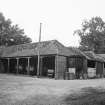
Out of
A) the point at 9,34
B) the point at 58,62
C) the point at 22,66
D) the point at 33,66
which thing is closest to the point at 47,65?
the point at 33,66

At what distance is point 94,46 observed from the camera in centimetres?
6531

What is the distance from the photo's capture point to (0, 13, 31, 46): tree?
54.6 m

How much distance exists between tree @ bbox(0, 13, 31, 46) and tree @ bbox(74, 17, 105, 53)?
2086 cm

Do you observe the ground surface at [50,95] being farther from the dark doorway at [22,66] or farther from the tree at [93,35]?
the tree at [93,35]

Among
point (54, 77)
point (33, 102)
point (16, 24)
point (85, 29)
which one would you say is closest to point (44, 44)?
point (54, 77)

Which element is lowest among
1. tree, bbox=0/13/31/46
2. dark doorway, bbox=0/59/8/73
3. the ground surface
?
the ground surface

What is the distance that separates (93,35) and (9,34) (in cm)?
2930

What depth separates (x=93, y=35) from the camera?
65.9 metres

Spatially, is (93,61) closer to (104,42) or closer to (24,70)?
(24,70)

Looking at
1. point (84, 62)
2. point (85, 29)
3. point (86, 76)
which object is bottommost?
point (86, 76)

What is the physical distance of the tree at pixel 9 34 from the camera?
5458 centimetres

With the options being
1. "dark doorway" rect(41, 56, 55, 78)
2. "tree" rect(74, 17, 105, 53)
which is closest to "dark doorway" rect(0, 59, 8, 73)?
"dark doorway" rect(41, 56, 55, 78)

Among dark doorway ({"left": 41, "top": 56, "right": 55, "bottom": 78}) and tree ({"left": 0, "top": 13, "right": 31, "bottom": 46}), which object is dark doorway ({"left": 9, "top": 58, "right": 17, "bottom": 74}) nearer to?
dark doorway ({"left": 41, "top": 56, "right": 55, "bottom": 78})

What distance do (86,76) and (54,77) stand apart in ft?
18.5
